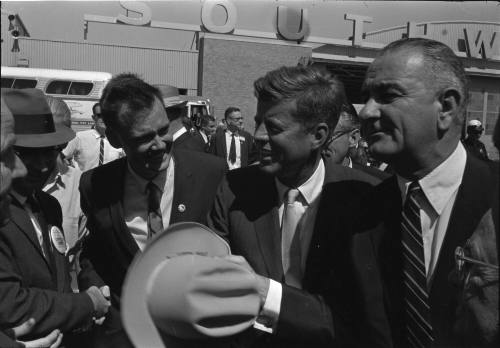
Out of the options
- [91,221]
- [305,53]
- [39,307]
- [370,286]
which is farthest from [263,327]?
[305,53]

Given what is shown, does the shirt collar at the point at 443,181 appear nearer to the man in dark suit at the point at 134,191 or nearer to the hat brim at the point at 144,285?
the hat brim at the point at 144,285

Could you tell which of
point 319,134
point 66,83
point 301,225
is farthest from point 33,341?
point 66,83

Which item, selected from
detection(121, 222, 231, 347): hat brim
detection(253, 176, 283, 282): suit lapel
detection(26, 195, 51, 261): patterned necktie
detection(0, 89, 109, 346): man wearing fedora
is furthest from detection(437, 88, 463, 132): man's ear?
detection(26, 195, 51, 261): patterned necktie

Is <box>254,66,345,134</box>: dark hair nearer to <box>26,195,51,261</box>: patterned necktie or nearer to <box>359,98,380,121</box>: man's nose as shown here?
<box>359,98,380,121</box>: man's nose

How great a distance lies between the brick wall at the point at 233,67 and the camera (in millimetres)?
26906

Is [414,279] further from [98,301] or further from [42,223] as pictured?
[42,223]

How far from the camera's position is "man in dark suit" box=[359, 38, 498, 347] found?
1771 mm

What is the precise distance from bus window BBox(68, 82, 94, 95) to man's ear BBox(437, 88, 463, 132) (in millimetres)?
19443

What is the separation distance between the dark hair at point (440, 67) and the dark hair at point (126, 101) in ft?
4.76

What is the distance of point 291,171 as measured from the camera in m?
2.35

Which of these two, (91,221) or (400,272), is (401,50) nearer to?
(400,272)

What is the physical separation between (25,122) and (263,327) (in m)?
1.49

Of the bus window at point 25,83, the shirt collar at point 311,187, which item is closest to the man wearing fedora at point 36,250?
the shirt collar at point 311,187

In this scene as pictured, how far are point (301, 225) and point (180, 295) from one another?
0.88 metres
